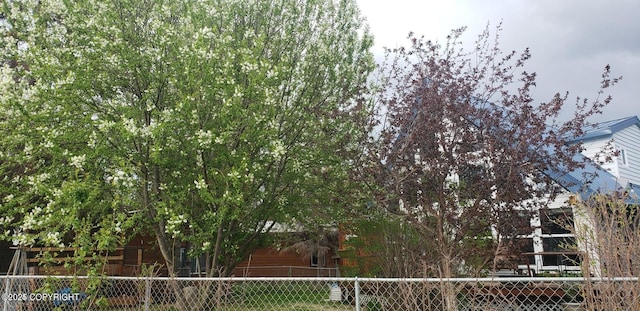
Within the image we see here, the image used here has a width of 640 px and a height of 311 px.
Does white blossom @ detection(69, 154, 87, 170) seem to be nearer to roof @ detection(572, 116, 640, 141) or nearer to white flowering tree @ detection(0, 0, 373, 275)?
white flowering tree @ detection(0, 0, 373, 275)

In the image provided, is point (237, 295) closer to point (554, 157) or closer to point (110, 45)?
point (110, 45)

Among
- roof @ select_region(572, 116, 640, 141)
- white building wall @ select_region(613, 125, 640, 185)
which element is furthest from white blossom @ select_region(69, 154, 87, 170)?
white building wall @ select_region(613, 125, 640, 185)

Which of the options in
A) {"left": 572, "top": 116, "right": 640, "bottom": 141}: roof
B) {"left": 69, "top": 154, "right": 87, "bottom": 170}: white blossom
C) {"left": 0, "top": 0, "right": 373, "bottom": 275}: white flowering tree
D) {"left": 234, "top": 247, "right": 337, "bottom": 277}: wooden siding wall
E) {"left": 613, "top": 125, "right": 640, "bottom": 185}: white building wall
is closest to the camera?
{"left": 69, "top": 154, "right": 87, "bottom": 170}: white blossom

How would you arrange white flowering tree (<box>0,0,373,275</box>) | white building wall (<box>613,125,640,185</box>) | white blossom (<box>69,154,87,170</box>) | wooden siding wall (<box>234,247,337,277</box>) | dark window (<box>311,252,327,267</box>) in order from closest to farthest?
white blossom (<box>69,154,87,170</box>)
white flowering tree (<box>0,0,373,275</box>)
white building wall (<box>613,125,640,185</box>)
wooden siding wall (<box>234,247,337,277</box>)
dark window (<box>311,252,327,267</box>)

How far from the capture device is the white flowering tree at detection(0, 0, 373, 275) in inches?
282

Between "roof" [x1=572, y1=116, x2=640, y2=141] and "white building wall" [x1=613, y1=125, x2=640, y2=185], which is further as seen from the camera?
"white building wall" [x1=613, y1=125, x2=640, y2=185]

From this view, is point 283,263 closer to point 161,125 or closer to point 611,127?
point 611,127

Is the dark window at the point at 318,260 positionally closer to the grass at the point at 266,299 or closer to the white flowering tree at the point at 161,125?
the grass at the point at 266,299

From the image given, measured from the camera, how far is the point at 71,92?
739 cm

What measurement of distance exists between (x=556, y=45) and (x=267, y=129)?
8196 mm

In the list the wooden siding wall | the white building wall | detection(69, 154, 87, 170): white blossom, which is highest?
the white building wall

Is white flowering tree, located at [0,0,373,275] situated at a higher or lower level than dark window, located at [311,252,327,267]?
higher

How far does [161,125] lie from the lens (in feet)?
22.6

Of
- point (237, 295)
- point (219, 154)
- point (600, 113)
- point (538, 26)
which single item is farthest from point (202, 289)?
point (538, 26)
